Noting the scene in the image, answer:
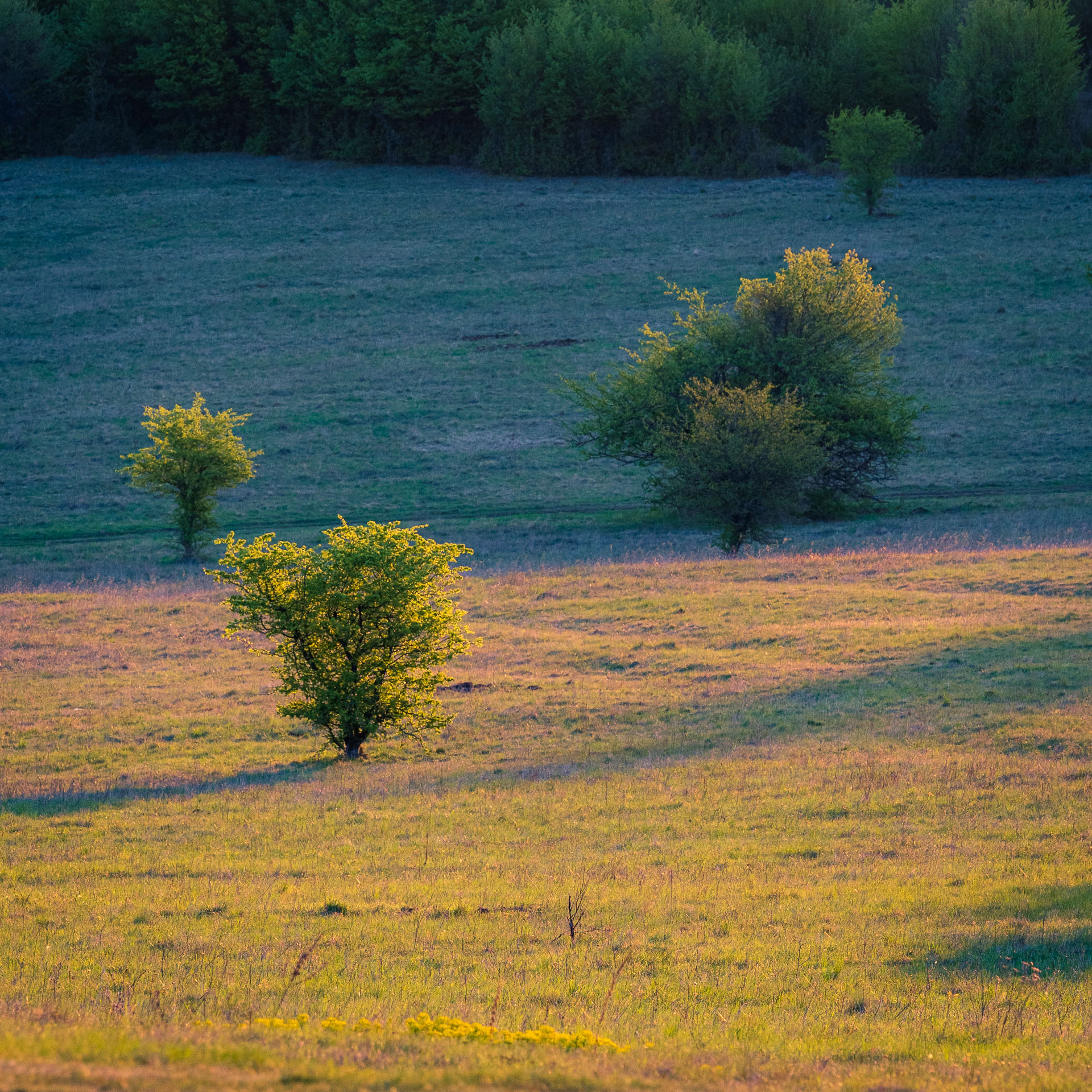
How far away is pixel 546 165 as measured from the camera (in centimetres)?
8494

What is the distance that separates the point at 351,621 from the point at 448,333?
42.8 m

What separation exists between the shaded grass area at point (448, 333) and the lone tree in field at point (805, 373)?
7.61 feet

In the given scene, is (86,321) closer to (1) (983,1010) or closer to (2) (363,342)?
(2) (363,342)

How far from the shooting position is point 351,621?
17250mm

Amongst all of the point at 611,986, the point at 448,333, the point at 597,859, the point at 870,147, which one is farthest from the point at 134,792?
the point at 870,147

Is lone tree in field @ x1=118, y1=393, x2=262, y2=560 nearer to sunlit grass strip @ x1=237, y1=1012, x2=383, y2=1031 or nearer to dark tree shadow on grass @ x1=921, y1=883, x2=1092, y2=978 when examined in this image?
dark tree shadow on grass @ x1=921, y1=883, x2=1092, y2=978

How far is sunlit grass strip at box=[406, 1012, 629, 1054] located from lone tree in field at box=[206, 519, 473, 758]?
10.9 meters

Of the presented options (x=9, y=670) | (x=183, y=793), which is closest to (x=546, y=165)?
(x=9, y=670)

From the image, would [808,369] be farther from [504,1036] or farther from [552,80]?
[552,80]

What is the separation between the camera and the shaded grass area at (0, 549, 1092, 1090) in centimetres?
638

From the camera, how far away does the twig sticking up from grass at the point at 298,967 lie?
7384 mm

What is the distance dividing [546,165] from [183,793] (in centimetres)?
7694

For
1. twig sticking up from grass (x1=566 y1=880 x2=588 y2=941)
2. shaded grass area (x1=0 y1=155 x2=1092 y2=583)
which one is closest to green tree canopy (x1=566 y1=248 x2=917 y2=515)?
shaded grass area (x1=0 y1=155 x2=1092 y2=583)

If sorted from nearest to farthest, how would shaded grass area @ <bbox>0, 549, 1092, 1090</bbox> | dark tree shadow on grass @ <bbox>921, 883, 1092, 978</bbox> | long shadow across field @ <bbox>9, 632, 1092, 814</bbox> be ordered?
shaded grass area @ <bbox>0, 549, 1092, 1090</bbox> < dark tree shadow on grass @ <bbox>921, 883, 1092, 978</bbox> < long shadow across field @ <bbox>9, 632, 1092, 814</bbox>
